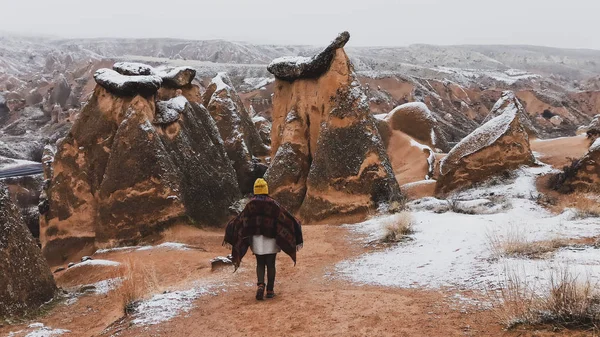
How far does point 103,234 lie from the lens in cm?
1202

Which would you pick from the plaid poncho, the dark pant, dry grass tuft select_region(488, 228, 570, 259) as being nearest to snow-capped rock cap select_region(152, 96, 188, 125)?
the plaid poncho

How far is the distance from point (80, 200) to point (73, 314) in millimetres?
6561

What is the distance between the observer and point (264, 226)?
19.4ft

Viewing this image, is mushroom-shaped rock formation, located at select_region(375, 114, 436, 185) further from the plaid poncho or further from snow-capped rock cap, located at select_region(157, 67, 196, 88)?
the plaid poncho

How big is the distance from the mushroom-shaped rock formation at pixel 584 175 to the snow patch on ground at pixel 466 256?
145 inches

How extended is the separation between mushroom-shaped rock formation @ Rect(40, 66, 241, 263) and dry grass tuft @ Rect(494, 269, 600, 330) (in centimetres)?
934

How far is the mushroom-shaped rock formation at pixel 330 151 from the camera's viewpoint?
12.5m

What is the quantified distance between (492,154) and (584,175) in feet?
8.14

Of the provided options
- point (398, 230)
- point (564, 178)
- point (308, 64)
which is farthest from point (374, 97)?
point (398, 230)

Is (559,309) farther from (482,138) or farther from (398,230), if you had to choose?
(482,138)

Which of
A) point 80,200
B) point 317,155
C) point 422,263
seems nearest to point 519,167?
point 317,155

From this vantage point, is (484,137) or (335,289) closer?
(335,289)

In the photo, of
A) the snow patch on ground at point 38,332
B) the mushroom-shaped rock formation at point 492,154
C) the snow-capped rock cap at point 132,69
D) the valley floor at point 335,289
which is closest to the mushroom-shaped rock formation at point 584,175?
the mushroom-shaped rock formation at point 492,154

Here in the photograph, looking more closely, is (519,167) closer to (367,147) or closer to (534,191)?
(534,191)
